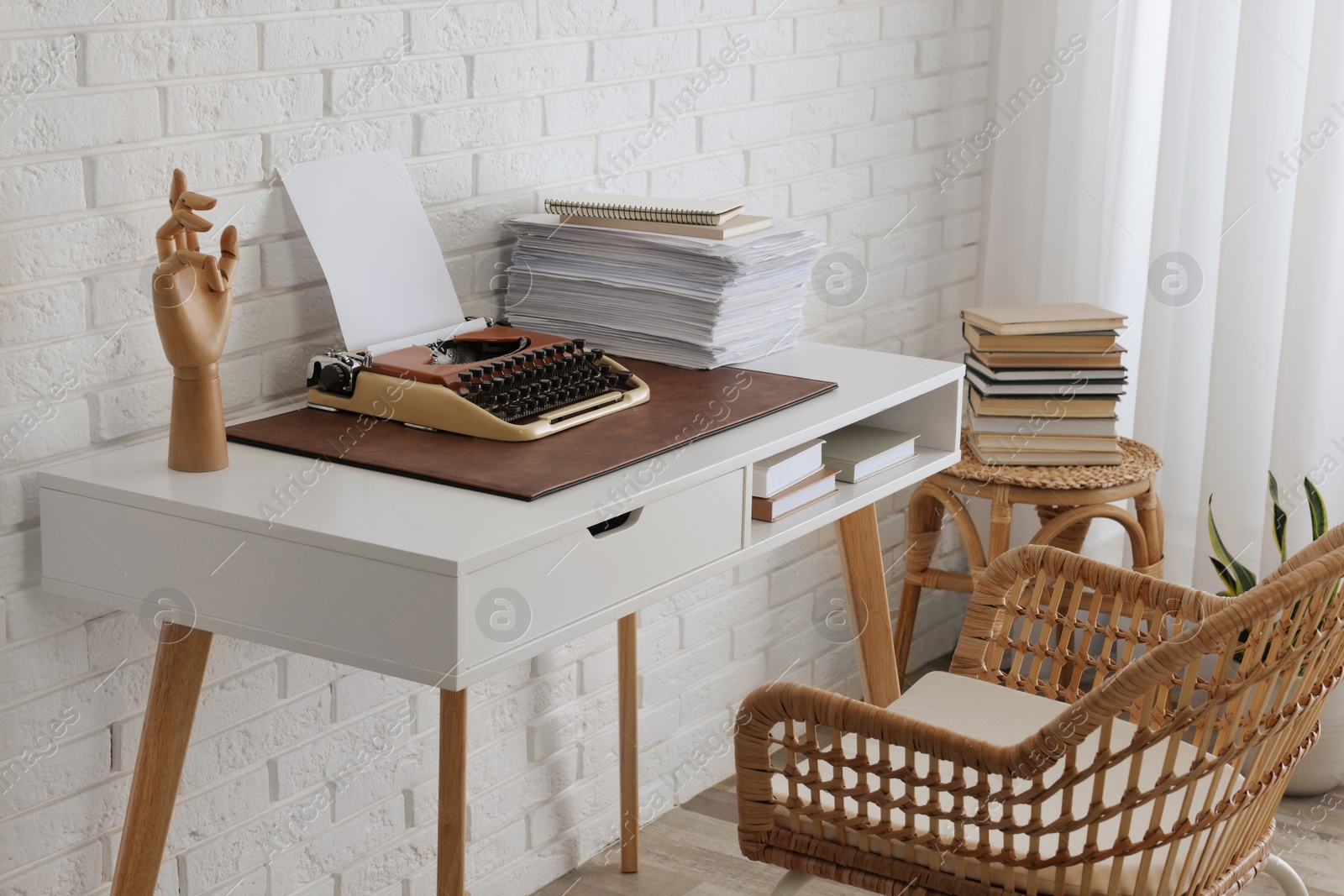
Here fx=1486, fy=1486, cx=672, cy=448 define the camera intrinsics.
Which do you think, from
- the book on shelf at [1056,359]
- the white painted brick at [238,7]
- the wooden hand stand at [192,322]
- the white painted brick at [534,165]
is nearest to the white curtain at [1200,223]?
the book on shelf at [1056,359]

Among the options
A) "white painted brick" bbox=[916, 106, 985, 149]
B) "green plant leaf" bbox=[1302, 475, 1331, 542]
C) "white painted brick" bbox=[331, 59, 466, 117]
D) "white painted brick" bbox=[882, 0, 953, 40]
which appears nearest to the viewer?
"white painted brick" bbox=[331, 59, 466, 117]

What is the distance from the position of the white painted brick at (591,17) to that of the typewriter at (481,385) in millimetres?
489

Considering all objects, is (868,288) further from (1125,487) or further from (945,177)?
(1125,487)

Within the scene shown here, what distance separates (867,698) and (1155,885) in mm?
691

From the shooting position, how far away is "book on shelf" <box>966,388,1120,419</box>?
2338mm

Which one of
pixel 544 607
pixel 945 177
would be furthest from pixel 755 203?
pixel 544 607

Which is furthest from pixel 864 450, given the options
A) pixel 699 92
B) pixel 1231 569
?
pixel 1231 569

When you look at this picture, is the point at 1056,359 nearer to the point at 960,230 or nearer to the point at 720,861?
the point at 960,230

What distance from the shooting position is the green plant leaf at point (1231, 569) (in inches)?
90.2

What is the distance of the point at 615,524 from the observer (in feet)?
4.50

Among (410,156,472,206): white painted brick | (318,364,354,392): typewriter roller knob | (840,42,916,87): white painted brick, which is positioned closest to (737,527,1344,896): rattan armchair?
(318,364,354,392): typewriter roller knob

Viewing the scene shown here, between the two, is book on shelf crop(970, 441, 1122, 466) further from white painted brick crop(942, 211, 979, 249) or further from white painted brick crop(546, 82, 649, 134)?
white painted brick crop(546, 82, 649, 134)

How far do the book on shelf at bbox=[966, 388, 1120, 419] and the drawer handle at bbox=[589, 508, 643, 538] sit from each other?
3.75 ft

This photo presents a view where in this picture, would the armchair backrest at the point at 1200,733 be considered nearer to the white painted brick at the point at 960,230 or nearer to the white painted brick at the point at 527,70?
the white painted brick at the point at 527,70
